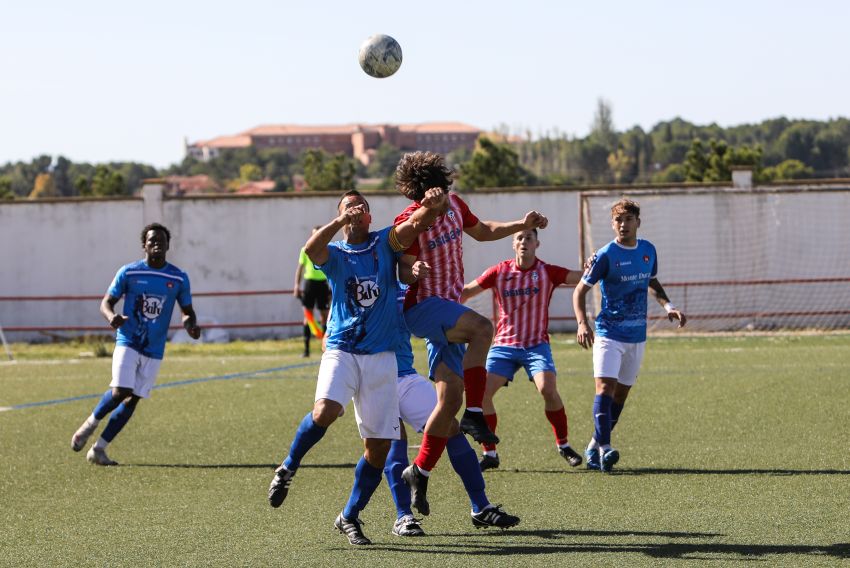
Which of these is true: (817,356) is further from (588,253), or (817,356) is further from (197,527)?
(197,527)

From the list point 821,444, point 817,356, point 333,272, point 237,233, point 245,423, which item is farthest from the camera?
point 237,233

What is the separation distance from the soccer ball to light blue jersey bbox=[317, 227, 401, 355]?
106 inches

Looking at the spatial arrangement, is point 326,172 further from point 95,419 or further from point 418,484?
point 418,484

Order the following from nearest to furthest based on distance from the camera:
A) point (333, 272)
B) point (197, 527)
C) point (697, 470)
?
1. point (333, 272)
2. point (197, 527)
3. point (697, 470)

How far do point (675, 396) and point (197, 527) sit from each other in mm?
8312

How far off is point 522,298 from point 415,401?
284cm

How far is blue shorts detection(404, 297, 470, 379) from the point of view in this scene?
783 cm

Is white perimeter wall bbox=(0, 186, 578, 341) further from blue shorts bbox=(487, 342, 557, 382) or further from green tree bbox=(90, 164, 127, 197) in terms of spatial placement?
green tree bbox=(90, 164, 127, 197)

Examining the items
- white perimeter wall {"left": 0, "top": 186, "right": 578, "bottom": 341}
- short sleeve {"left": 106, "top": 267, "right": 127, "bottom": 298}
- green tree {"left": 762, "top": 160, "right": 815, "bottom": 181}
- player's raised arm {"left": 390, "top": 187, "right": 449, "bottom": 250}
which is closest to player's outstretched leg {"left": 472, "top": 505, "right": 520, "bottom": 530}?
player's raised arm {"left": 390, "top": 187, "right": 449, "bottom": 250}

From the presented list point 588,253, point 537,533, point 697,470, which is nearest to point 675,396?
point 697,470

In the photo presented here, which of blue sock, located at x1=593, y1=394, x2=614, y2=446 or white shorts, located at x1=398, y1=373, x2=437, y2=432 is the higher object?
white shorts, located at x1=398, y1=373, x2=437, y2=432

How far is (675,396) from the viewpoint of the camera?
50.3 feet

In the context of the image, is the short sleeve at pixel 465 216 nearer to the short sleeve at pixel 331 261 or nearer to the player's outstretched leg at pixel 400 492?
the short sleeve at pixel 331 261

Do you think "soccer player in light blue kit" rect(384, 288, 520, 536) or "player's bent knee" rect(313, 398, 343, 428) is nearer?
"player's bent knee" rect(313, 398, 343, 428)
